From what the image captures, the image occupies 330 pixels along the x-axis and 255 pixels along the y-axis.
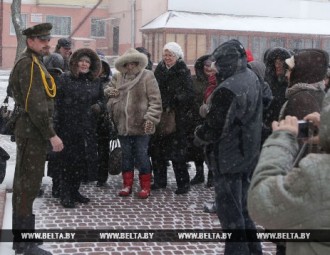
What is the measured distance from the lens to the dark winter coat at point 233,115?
13.7ft

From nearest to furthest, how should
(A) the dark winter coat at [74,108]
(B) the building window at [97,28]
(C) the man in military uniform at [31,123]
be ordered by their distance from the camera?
(C) the man in military uniform at [31,123] → (A) the dark winter coat at [74,108] → (B) the building window at [97,28]

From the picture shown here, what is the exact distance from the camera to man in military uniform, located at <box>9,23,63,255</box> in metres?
4.52

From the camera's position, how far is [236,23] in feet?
82.2

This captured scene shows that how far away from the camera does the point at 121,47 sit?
33469mm

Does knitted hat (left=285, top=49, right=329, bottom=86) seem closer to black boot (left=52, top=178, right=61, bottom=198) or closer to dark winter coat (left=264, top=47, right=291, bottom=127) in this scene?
dark winter coat (left=264, top=47, right=291, bottom=127)

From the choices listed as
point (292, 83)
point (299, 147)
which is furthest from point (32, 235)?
point (299, 147)

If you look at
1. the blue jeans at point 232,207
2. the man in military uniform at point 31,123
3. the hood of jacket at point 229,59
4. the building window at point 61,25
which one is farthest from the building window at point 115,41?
the blue jeans at point 232,207

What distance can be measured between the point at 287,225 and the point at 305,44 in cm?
2478

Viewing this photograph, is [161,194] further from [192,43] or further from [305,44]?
[305,44]

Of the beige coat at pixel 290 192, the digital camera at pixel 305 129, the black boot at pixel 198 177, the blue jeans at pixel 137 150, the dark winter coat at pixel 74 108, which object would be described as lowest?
the black boot at pixel 198 177

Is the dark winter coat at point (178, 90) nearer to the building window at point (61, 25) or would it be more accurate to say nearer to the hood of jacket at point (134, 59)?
the hood of jacket at point (134, 59)

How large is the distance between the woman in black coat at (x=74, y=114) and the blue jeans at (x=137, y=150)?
1.68 feet

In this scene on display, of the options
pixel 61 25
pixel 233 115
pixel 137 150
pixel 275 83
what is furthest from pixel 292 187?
pixel 61 25

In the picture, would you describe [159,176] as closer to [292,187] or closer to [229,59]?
[229,59]
